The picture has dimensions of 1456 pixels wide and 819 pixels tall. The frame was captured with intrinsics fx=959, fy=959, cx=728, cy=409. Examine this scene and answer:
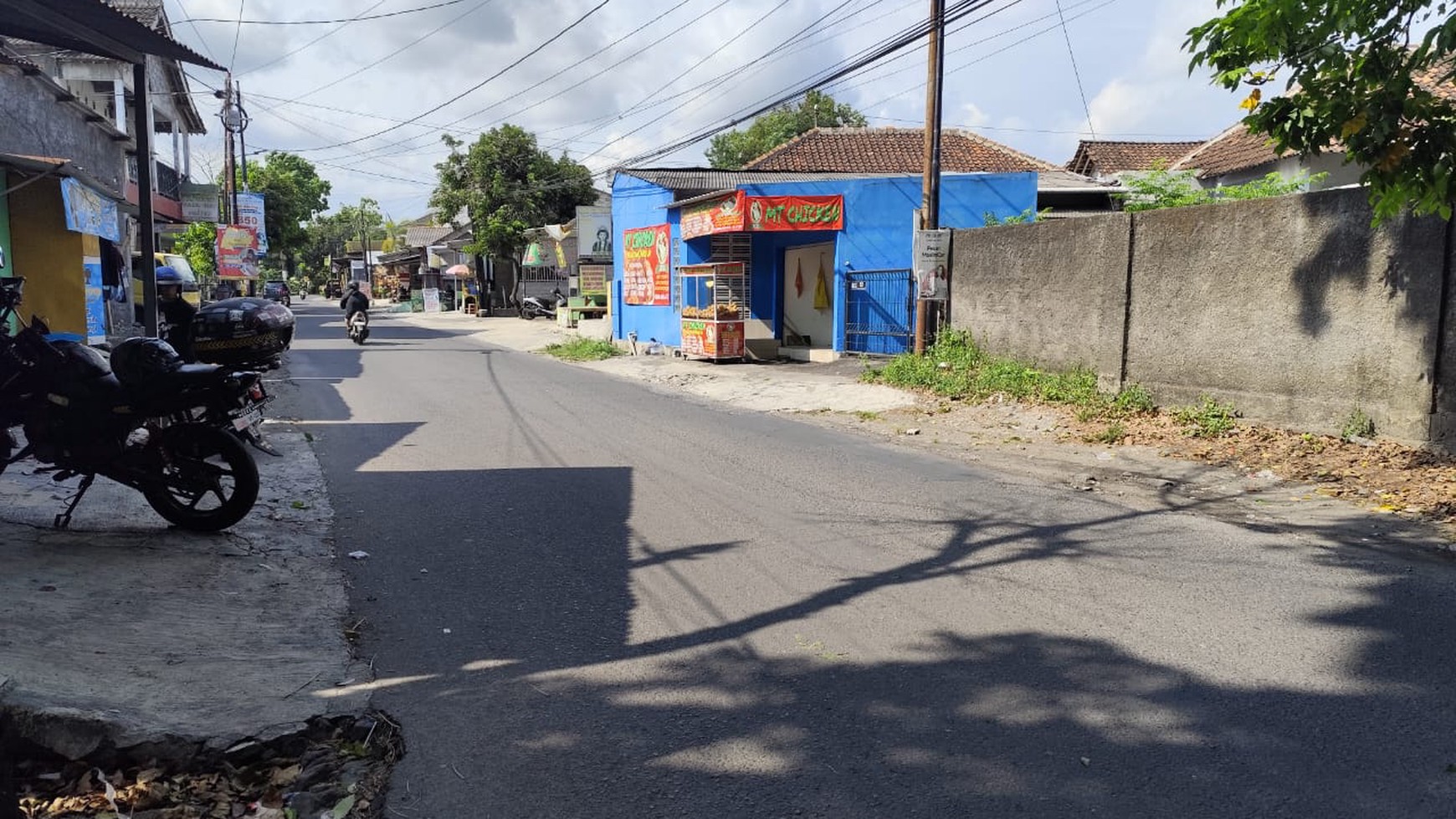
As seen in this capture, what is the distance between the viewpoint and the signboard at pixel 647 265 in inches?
933

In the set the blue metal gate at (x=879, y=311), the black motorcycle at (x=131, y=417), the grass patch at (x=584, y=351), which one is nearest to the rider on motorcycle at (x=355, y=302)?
the grass patch at (x=584, y=351)

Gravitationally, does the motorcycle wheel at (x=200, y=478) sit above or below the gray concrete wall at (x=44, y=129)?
below

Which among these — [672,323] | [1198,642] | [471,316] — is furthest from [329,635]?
[471,316]

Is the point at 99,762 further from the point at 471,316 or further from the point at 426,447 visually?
the point at 471,316

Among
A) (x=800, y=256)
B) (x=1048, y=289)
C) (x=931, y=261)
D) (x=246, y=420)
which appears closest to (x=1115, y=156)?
(x=800, y=256)

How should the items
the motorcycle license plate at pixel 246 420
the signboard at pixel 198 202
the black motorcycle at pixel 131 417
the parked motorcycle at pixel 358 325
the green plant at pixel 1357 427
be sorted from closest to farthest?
the black motorcycle at pixel 131 417 < the motorcycle license plate at pixel 246 420 < the green plant at pixel 1357 427 < the parked motorcycle at pixel 358 325 < the signboard at pixel 198 202

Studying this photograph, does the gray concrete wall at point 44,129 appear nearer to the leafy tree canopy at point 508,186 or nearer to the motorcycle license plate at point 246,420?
the motorcycle license plate at point 246,420

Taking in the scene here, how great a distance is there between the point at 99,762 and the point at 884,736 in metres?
2.68

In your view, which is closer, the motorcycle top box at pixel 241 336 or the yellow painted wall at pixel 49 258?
the motorcycle top box at pixel 241 336

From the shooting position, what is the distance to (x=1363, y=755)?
10.7 feet

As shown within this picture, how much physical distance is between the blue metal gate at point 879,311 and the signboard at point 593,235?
16.0m

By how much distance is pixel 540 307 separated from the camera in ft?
148

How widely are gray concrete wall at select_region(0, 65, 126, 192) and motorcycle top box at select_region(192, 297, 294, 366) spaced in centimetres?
918

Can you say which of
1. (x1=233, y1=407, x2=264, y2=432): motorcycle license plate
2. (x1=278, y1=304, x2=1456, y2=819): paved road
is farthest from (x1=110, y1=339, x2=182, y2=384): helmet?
(x1=278, y1=304, x2=1456, y2=819): paved road
